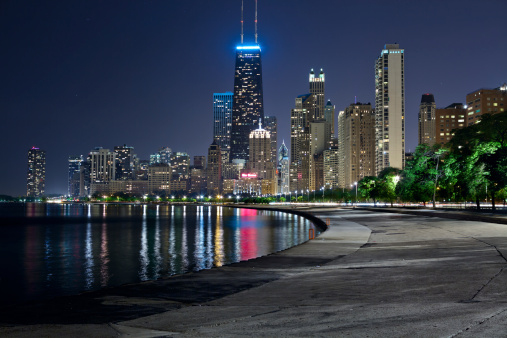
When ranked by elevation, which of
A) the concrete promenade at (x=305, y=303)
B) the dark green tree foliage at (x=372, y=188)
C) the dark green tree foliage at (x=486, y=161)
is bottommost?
the concrete promenade at (x=305, y=303)

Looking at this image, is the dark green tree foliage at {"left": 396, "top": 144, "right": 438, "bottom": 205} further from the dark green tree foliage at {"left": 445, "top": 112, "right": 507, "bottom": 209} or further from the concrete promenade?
the concrete promenade

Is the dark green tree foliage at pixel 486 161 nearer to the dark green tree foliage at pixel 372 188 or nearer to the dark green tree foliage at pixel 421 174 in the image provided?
the dark green tree foliage at pixel 421 174

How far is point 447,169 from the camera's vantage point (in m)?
70.9

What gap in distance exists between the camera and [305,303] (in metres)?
11.2

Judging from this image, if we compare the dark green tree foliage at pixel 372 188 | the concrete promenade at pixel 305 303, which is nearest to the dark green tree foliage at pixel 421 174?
the dark green tree foliage at pixel 372 188

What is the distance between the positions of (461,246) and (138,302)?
15.9m

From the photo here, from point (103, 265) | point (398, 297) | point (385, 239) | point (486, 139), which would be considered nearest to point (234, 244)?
point (103, 265)

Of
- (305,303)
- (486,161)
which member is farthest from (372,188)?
(305,303)

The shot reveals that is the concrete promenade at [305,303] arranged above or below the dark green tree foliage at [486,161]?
below

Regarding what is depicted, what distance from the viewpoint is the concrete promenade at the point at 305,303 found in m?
8.79

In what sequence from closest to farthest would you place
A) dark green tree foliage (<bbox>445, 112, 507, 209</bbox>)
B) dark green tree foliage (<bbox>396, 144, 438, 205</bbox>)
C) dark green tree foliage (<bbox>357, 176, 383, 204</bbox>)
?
dark green tree foliage (<bbox>445, 112, 507, 209</bbox>) < dark green tree foliage (<bbox>396, 144, 438, 205</bbox>) < dark green tree foliage (<bbox>357, 176, 383, 204</bbox>)

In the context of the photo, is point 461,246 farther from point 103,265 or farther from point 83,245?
point 83,245

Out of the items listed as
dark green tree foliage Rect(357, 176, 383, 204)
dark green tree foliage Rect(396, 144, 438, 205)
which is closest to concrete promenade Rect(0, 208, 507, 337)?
dark green tree foliage Rect(396, 144, 438, 205)

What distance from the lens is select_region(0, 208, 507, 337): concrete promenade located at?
8789 mm
